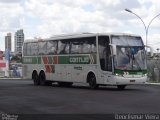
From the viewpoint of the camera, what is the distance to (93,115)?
48.0 ft

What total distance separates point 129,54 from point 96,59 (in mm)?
1902

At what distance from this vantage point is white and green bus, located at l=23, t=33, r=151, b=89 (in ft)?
90.2

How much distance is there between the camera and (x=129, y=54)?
91.5ft

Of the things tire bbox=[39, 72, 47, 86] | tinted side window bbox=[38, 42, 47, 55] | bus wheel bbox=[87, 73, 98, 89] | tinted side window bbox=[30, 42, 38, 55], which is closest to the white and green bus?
bus wheel bbox=[87, 73, 98, 89]

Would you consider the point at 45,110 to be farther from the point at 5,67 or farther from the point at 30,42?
the point at 5,67

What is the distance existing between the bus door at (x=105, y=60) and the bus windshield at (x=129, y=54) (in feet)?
1.34

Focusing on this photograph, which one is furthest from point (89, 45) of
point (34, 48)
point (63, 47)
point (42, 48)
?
point (34, 48)

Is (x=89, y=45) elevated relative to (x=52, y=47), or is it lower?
lower

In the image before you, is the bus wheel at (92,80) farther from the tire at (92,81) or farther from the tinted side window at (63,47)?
the tinted side window at (63,47)

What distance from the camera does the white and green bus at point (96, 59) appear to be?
2750 cm

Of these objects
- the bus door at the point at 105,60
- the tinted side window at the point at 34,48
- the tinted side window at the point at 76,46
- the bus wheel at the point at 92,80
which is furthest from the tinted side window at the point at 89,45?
the tinted side window at the point at 34,48

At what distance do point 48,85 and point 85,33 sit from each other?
6283 millimetres

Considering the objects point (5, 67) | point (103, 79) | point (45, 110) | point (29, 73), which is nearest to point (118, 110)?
point (45, 110)

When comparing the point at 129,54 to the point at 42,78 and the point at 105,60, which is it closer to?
the point at 105,60
